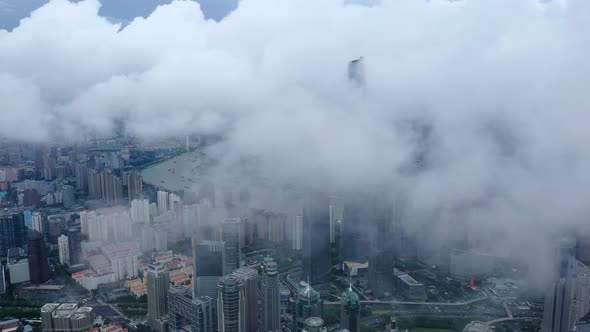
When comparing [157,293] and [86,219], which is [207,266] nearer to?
[157,293]

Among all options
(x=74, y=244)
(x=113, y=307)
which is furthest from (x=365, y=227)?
(x=74, y=244)

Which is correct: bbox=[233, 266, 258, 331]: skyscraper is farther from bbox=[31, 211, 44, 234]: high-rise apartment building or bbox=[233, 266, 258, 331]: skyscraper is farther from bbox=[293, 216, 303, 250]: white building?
bbox=[31, 211, 44, 234]: high-rise apartment building

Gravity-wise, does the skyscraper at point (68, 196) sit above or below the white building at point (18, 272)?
above

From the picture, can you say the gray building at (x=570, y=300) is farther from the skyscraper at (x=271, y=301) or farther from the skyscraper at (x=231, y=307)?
the skyscraper at (x=231, y=307)

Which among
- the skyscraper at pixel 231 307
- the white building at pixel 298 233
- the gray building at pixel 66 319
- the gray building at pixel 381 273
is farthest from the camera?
the white building at pixel 298 233

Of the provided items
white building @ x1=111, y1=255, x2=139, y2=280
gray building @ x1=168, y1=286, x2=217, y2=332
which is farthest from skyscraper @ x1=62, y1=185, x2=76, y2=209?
gray building @ x1=168, y1=286, x2=217, y2=332

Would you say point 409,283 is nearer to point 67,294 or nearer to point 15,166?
point 67,294

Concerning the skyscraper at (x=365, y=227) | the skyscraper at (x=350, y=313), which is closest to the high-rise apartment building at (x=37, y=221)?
the skyscraper at (x=365, y=227)
